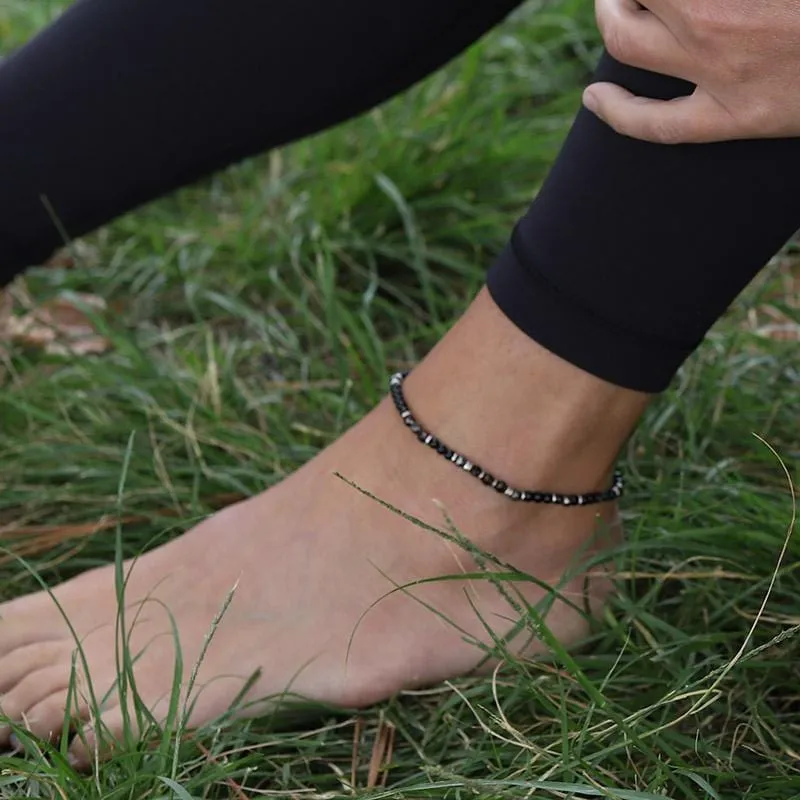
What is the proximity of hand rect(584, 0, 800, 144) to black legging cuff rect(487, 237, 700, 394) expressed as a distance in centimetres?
11

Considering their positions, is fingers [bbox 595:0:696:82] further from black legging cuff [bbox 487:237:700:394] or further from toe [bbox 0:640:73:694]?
toe [bbox 0:640:73:694]

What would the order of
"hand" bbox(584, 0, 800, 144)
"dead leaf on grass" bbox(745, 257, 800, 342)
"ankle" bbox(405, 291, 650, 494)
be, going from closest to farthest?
"hand" bbox(584, 0, 800, 144), "ankle" bbox(405, 291, 650, 494), "dead leaf on grass" bbox(745, 257, 800, 342)

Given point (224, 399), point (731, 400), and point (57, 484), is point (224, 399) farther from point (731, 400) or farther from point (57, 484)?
point (731, 400)

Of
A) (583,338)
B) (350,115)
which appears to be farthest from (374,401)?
(583,338)

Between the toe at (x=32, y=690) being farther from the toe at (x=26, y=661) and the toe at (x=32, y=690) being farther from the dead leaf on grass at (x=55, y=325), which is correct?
the dead leaf on grass at (x=55, y=325)

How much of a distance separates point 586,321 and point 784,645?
269 mm

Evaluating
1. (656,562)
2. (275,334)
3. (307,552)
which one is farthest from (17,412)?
(656,562)

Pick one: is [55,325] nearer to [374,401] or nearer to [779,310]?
[374,401]

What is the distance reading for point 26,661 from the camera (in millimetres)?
844

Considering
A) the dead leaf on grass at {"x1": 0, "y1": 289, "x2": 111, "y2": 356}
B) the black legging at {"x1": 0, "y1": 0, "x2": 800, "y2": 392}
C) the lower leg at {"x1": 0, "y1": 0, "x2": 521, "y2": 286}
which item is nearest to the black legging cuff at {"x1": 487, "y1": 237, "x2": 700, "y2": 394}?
the black legging at {"x1": 0, "y1": 0, "x2": 800, "y2": 392}

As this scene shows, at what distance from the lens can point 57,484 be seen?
106cm

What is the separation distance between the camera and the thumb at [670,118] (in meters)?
0.66

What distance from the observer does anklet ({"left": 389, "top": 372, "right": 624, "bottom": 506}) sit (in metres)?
0.80

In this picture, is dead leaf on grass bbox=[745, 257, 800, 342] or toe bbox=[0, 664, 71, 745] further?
dead leaf on grass bbox=[745, 257, 800, 342]
